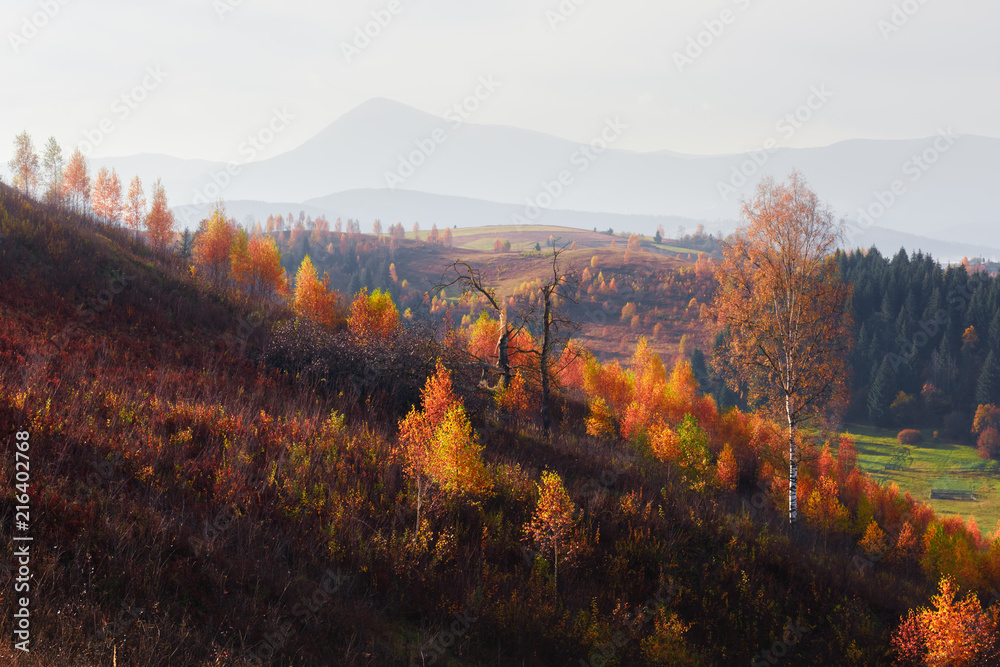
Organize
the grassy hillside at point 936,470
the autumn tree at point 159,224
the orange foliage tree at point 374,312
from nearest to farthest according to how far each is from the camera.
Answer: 1. the orange foliage tree at point 374,312
2. the autumn tree at point 159,224
3. the grassy hillside at point 936,470

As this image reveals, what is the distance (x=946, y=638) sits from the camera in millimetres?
10703

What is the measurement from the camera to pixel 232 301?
926 inches

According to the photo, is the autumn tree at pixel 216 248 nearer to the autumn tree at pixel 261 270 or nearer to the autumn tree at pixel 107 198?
the autumn tree at pixel 261 270

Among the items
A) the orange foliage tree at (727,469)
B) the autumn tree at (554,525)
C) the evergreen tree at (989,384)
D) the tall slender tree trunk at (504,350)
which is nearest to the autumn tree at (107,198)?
the tall slender tree trunk at (504,350)

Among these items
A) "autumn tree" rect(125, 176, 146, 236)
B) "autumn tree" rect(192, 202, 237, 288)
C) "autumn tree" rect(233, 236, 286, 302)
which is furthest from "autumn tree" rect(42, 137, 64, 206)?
"autumn tree" rect(233, 236, 286, 302)

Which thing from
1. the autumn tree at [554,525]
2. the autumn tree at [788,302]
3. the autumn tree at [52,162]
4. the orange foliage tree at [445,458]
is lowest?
the autumn tree at [554,525]

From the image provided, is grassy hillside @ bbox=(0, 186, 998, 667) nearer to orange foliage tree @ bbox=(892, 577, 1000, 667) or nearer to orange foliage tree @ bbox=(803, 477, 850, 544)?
orange foliage tree @ bbox=(892, 577, 1000, 667)

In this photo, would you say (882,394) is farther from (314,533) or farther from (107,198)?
(107,198)

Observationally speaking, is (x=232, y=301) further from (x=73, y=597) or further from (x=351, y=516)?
(x=73, y=597)

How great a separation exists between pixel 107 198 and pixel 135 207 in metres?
4.04

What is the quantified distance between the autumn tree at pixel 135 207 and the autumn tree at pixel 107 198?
4.85ft

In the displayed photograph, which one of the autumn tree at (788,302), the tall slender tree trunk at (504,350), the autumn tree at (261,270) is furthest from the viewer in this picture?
the autumn tree at (261,270)

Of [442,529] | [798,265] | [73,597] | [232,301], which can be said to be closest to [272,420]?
[442,529]

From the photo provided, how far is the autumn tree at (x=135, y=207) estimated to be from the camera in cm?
8794
